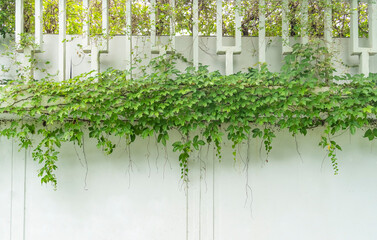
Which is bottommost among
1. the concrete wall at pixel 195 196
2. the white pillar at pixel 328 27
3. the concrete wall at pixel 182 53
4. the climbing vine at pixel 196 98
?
the concrete wall at pixel 195 196

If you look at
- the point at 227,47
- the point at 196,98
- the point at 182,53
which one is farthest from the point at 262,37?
the point at 196,98

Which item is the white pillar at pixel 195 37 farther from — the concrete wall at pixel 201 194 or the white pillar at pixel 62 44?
the white pillar at pixel 62 44

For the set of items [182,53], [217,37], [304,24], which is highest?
[304,24]

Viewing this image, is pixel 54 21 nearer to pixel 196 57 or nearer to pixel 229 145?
pixel 196 57

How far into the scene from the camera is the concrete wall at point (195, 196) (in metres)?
2.82

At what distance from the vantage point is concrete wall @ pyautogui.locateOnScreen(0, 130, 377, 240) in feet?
9.27

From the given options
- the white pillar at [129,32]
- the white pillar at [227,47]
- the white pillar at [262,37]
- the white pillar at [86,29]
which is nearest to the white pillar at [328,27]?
the white pillar at [262,37]

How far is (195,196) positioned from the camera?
9.39ft

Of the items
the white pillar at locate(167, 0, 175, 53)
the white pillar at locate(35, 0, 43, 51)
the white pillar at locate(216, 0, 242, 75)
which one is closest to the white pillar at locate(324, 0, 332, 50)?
the white pillar at locate(216, 0, 242, 75)

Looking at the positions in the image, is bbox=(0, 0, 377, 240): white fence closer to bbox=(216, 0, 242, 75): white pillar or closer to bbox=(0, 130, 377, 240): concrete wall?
bbox=(0, 130, 377, 240): concrete wall

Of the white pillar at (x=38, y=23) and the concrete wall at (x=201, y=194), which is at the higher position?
the white pillar at (x=38, y=23)

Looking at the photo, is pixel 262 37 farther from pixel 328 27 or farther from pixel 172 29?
pixel 172 29

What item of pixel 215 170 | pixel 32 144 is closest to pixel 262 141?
pixel 215 170

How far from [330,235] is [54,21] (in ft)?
11.7
